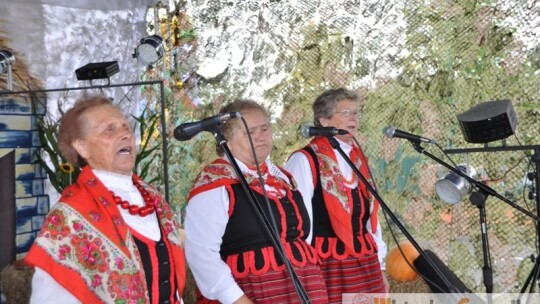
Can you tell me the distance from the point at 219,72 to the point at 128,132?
3.34m

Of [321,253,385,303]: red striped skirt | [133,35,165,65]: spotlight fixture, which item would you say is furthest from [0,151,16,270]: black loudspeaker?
[321,253,385,303]: red striped skirt

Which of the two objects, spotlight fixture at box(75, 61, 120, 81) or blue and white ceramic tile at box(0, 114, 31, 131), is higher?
spotlight fixture at box(75, 61, 120, 81)

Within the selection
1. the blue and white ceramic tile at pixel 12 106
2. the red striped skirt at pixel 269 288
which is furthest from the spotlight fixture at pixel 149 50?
the red striped skirt at pixel 269 288

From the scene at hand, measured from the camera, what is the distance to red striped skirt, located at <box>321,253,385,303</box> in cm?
296

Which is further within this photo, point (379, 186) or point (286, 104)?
point (286, 104)

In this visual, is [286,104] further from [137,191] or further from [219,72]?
[137,191]

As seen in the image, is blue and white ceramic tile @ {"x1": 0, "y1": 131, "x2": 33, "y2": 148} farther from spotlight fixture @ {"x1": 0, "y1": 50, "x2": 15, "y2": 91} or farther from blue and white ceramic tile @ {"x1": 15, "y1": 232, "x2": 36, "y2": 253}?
blue and white ceramic tile @ {"x1": 15, "y1": 232, "x2": 36, "y2": 253}

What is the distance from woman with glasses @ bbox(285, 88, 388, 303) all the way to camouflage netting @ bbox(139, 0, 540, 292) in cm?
105

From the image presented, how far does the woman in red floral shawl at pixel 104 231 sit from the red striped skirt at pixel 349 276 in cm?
99

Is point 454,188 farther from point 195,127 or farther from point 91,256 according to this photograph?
point 91,256

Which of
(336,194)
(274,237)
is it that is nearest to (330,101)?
(336,194)

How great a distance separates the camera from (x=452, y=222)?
459cm

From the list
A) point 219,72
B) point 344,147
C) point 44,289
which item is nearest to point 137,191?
point 44,289

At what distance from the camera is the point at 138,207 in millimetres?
2084
